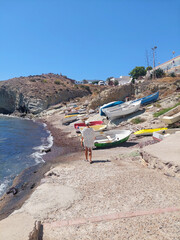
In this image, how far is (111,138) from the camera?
13.7 metres

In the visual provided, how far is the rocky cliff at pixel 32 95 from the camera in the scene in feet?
196

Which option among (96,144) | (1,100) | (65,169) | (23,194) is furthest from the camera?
(1,100)

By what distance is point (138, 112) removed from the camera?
73.2 ft

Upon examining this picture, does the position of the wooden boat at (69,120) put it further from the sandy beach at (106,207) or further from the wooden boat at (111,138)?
the sandy beach at (106,207)

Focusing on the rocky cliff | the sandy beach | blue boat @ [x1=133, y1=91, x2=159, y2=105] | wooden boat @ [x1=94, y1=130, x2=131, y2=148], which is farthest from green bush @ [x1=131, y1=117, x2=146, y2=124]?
the rocky cliff

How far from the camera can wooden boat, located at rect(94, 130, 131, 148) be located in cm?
1243

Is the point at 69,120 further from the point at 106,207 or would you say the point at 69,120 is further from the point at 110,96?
the point at 106,207

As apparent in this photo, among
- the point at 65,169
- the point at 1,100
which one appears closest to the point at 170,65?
the point at 65,169

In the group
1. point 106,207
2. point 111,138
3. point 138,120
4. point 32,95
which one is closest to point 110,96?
point 138,120

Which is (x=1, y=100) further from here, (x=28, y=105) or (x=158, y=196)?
(x=158, y=196)

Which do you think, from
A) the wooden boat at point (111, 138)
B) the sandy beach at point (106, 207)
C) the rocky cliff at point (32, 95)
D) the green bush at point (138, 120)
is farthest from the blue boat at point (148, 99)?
the rocky cliff at point (32, 95)

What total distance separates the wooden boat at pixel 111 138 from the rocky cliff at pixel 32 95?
47873 millimetres

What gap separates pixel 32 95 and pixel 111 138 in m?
54.4

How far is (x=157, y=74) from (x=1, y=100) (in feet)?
202
